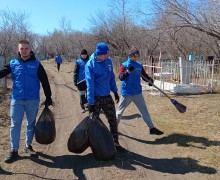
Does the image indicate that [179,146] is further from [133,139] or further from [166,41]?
[166,41]

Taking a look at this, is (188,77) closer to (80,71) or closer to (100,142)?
(80,71)

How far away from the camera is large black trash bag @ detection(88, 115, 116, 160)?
488 centimetres

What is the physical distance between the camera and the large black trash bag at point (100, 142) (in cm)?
488

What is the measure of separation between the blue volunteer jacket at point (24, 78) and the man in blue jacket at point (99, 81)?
82cm

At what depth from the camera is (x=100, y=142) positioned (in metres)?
4.88

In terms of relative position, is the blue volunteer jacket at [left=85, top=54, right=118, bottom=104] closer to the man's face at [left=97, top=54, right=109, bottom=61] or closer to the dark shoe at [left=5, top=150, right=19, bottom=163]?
the man's face at [left=97, top=54, right=109, bottom=61]

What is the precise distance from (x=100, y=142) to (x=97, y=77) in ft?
3.31

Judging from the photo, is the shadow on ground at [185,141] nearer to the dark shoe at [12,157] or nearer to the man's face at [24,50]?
the dark shoe at [12,157]

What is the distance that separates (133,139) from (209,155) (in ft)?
5.20

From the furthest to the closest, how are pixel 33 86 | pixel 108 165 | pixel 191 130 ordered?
pixel 191 130 < pixel 33 86 < pixel 108 165

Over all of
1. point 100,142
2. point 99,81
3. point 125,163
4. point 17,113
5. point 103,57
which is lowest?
point 125,163

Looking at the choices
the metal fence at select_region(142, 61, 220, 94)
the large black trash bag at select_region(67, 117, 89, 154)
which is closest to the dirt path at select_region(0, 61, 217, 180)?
the large black trash bag at select_region(67, 117, 89, 154)

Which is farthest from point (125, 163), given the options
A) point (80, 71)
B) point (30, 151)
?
point (80, 71)

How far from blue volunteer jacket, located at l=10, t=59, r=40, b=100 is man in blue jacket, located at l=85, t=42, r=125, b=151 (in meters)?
0.82
